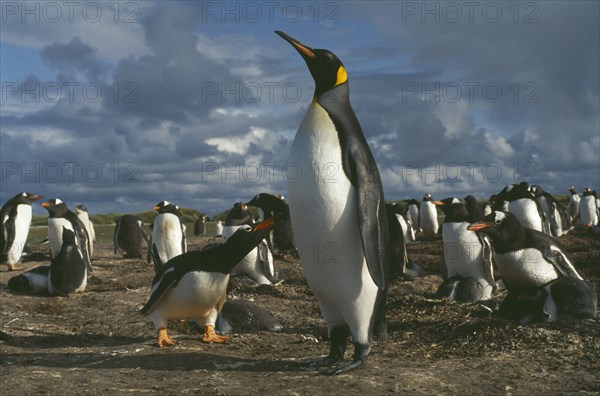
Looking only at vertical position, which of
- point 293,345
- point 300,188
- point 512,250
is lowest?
point 293,345

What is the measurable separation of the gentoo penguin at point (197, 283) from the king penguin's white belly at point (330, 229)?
118 cm

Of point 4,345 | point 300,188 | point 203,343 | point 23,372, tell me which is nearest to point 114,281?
point 4,345

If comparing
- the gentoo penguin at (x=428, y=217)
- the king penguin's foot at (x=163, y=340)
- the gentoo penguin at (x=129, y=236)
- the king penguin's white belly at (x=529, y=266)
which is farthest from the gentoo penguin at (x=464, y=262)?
the gentoo penguin at (x=428, y=217)

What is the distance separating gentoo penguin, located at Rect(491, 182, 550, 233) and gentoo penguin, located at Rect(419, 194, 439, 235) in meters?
10.4

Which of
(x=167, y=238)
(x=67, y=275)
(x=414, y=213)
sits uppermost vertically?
(x=414, y=213)

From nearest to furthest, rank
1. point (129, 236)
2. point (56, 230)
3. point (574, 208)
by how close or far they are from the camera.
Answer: point (56, 230), point (129, 236), point (574, 208)

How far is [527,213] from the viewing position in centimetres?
1427

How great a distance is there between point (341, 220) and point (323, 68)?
44.7 inches

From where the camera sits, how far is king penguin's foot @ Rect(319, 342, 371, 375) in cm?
486

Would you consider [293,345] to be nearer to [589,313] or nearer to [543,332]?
[543,332]

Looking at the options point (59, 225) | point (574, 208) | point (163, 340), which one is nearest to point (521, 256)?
point (163, 340)

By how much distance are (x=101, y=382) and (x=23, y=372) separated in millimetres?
710

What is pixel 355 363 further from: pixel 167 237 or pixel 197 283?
pixel 167 237

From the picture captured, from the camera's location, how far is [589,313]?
6.41 meters
